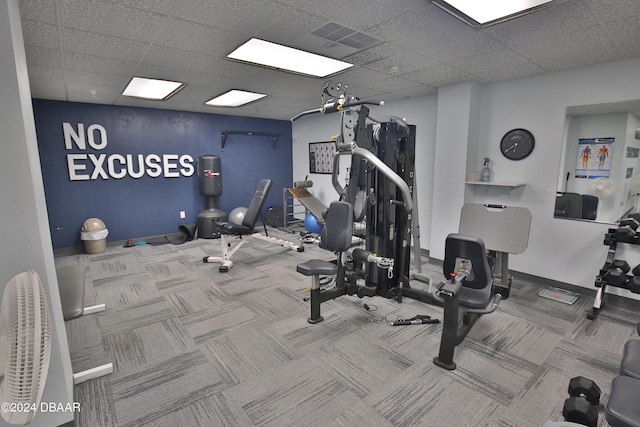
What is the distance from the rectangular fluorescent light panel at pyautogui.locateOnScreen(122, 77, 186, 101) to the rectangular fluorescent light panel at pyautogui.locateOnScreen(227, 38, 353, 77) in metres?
1.36

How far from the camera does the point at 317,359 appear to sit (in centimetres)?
226

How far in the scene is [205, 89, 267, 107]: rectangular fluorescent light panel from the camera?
169 inches

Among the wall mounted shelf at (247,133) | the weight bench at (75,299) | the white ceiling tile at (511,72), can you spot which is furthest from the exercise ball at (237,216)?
the white ceiling tile at (511,72)

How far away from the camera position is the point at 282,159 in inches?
279

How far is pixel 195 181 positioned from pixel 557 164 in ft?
18.5

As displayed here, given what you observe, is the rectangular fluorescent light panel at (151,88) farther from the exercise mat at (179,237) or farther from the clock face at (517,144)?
the clock face at (517,144)

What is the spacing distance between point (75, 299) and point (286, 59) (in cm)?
257

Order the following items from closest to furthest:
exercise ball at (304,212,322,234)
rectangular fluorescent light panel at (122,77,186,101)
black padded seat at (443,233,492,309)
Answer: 1. black padded seat at (443,233,492,309)
2. rectangular fluorescent light panel at (122,77,186,101)
3. exercise ball at (304,212,322,234)

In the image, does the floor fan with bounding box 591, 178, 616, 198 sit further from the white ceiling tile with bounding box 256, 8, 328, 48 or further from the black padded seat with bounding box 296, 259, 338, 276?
the white ceiling tile with bounding box 256, 8, 328, 48

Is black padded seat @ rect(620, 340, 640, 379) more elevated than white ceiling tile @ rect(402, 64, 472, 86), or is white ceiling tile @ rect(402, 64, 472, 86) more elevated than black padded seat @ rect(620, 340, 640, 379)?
white ceiling tile @ rect(402, 64, 472, 86)

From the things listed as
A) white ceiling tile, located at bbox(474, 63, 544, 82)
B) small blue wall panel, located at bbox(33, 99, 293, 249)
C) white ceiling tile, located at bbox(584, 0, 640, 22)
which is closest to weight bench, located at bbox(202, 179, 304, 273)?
small blue wall panel, located at bbox(33, 99, 293, 249)

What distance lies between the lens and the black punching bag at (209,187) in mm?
5695

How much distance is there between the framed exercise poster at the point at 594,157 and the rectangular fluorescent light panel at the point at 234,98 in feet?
13.4

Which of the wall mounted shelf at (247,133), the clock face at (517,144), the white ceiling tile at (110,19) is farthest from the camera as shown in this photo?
the wall mounted shelf at (247,133)
